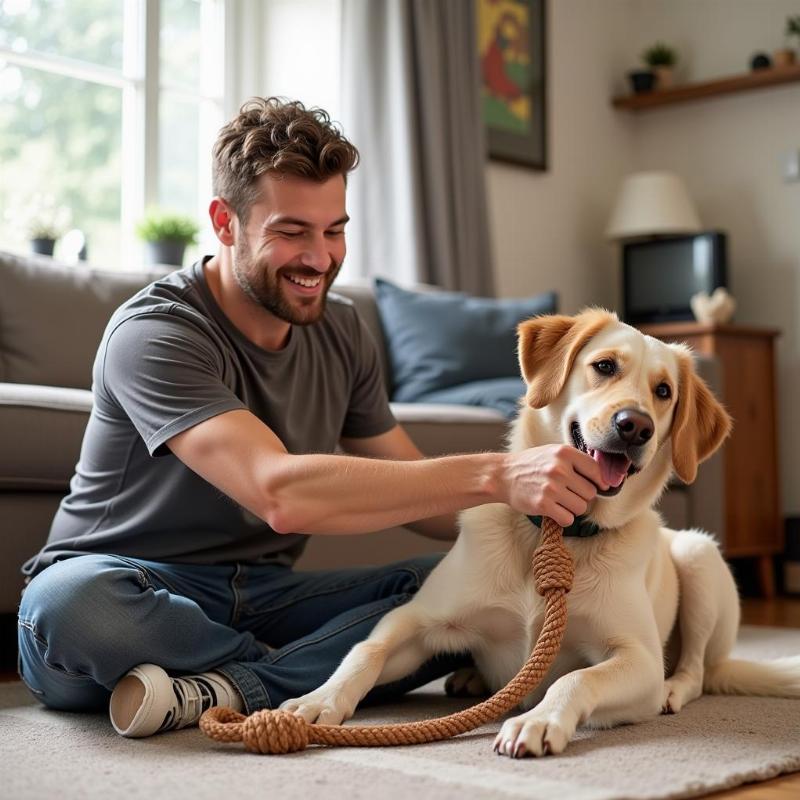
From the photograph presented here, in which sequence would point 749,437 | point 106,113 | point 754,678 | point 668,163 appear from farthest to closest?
point 668,163, point 749,437, point 106,113, point 754,678

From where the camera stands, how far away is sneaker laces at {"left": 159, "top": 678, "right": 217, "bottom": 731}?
1.72 m

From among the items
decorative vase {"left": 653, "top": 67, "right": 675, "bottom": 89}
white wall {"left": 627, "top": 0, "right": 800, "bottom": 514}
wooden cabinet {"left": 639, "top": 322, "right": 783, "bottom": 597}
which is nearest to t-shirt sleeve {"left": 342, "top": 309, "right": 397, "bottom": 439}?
wooden cabinet {"left": 639, "top": 322, "right": 783, "bottom": 597}

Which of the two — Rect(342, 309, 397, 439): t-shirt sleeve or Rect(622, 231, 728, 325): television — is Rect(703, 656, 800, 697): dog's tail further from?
Rect(622, 231, 728, 325): television

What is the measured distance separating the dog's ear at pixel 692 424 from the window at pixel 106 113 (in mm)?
2587

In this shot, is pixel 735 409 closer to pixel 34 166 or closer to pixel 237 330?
pixel 34 166

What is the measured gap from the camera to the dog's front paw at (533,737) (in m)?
1.50

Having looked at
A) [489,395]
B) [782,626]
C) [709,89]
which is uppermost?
[709,89]

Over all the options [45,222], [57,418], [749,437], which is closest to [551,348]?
[57,418]

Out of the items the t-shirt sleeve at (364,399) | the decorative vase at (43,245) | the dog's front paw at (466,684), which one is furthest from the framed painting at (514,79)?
the dog's front paw at (466,684)

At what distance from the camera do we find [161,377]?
69.5 inches

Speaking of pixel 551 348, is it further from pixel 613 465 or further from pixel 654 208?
pixel 654 208

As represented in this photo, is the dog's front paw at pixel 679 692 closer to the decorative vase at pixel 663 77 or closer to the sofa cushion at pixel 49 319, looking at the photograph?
the sofa cushion at pixel 49 319

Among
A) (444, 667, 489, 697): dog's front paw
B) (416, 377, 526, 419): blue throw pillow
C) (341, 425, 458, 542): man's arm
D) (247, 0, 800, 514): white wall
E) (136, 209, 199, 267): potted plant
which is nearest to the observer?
(444, 667, 489, 697): dog's front paw

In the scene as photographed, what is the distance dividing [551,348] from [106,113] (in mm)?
2936
